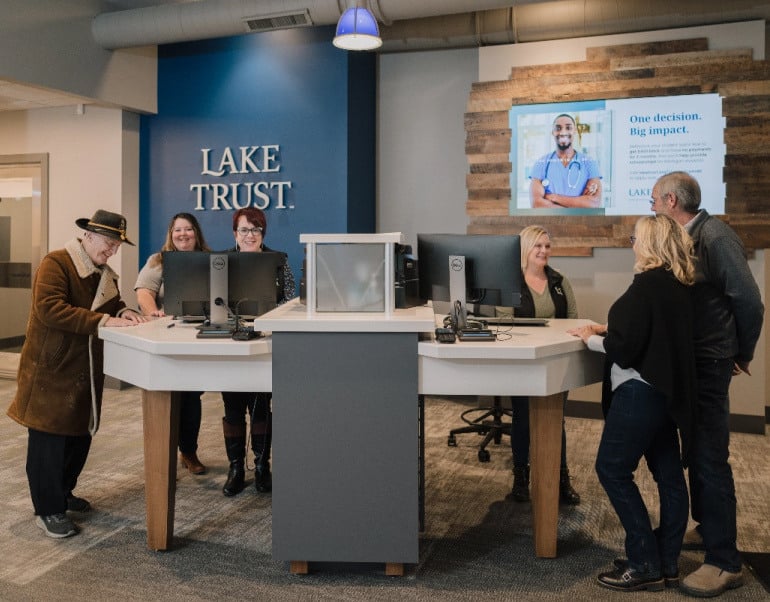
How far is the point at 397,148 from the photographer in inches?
274

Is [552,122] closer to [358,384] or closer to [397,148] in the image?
[397,148]

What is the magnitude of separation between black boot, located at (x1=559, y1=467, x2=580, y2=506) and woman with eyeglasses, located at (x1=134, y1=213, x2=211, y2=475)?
2.14 m

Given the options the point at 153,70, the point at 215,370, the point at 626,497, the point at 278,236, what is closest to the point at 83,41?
the point at 153,70

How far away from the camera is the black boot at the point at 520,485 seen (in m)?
4.01

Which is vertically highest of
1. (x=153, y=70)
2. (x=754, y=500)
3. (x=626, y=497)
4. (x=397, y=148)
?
(x=153, y=70)

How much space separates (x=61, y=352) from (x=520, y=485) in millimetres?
2464

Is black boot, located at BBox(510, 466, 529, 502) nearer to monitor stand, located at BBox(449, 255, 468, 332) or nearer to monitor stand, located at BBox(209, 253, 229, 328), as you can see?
monitor stand, located at BBox(449, 255, 468, 332)

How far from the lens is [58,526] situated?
348cm

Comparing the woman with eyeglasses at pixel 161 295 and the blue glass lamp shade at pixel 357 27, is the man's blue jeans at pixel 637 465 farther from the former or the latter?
the blue glass lamp shade at pixel 357 27

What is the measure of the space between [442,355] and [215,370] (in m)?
0.96

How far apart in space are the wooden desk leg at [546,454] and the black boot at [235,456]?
5.78ft

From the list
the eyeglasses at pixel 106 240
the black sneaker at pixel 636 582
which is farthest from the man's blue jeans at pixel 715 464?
the eyeglasses at pixel 106 240

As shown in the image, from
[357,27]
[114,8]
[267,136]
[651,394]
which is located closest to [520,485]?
[651,394]

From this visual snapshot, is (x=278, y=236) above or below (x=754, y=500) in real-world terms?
above
